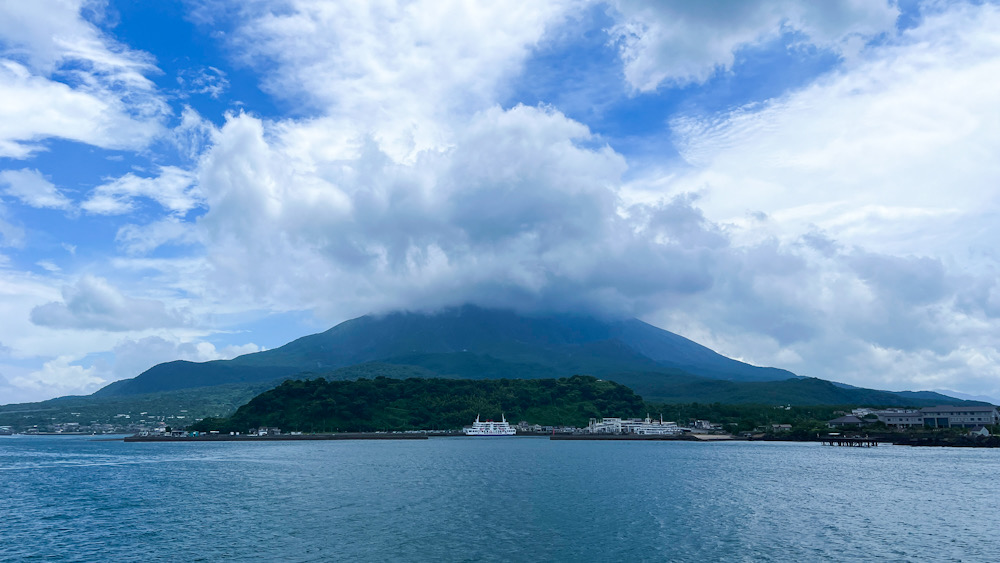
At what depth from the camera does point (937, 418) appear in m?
152

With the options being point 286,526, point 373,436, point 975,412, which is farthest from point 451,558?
point 975,412

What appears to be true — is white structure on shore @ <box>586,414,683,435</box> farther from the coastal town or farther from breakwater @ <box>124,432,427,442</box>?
breakwater @ <box>124,432,427,442</box>

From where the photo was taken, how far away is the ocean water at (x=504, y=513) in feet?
112

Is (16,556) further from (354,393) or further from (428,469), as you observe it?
(354,393)

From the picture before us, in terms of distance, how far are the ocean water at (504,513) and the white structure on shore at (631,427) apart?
99008 mm

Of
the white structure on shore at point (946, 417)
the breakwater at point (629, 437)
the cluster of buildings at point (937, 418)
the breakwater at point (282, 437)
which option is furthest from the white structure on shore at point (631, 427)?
the white structure on shore at point (946, 417)

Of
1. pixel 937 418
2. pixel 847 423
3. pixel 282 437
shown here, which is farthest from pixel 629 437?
pixel 282 437

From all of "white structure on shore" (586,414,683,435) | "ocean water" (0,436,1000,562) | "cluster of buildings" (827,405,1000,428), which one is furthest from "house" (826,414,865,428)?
"ocean water" (0,436,1000,562)

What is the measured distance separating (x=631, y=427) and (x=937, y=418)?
2818 inches

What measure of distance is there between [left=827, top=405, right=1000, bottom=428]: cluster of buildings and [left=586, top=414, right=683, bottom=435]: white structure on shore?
39196mm

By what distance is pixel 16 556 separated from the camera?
33.9 metres

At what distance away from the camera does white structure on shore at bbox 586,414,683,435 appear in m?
178

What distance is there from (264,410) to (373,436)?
126 feet

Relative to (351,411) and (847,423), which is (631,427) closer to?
(847,423)
